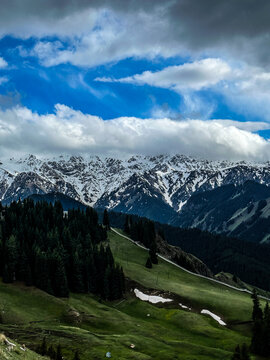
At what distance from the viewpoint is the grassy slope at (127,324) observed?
226 feet

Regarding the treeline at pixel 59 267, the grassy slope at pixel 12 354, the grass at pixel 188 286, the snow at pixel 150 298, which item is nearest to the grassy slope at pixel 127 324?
the grass at pixel 188 286

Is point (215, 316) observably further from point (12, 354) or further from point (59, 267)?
point (12, 354)

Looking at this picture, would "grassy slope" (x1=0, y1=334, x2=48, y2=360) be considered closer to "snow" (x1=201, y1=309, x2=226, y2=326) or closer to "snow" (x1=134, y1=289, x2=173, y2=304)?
"snow" (x1=201, y1=309, x2=226, y2=326)

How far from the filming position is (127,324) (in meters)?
93.2

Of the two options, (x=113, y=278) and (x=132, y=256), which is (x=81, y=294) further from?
(x=132, y=256)

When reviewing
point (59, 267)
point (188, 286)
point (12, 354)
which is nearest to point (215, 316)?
point (188, 286)

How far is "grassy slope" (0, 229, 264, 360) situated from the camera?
68.9 meters

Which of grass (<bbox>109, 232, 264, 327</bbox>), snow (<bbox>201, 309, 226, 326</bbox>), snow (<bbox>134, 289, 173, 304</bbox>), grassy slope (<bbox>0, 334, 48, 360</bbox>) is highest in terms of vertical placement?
grassy slope (<bbox>0, 334, 48, 360</bbox>)

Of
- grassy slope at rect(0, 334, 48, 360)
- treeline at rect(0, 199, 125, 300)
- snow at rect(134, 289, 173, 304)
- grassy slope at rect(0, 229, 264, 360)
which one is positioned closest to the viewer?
grassy slope at rect(0, 334, 48, 360)

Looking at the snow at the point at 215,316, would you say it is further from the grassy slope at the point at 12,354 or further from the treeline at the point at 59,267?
the grassy slope at the point at 12,354

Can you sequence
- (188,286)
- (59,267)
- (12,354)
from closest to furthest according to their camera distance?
(12,354)
(59,267)
(188,286)

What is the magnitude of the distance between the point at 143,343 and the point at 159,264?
371ft

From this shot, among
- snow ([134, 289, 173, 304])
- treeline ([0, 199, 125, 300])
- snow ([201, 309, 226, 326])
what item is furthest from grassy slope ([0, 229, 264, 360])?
treeline ([0, 199, 125, 300])

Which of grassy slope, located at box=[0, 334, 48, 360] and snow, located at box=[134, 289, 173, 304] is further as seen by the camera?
snow, located at box=[134, 289, 173, 304]
